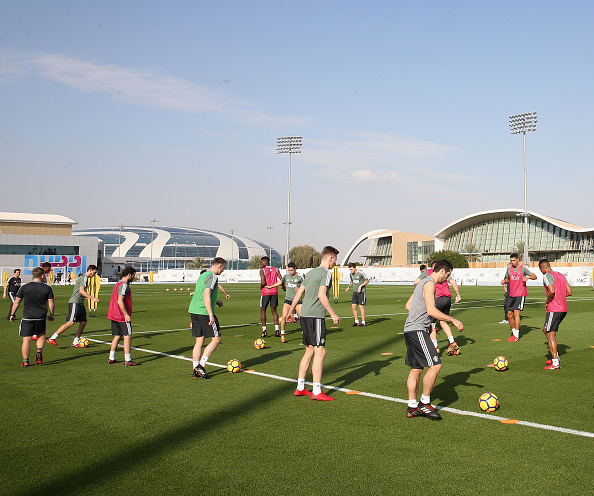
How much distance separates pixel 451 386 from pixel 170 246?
151 m

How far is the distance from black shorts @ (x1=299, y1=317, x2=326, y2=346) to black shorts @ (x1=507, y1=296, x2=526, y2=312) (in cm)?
793

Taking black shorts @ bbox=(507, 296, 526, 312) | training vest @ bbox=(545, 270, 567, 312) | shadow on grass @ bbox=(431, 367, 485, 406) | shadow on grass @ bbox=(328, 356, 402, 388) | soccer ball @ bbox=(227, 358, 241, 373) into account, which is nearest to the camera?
shadow on grass @ bbox=(431, 367, 485, 406)

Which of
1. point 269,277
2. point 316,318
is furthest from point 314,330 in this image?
point 269,277

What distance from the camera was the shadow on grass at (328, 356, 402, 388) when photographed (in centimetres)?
898

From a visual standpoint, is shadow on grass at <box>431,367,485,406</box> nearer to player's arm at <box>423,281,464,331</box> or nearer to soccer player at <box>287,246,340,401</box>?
player's arm at <box>423,281,464,331</box>

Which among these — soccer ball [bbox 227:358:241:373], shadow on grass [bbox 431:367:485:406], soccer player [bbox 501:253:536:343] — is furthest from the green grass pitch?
soccer player [bbox 501:253:536:343]

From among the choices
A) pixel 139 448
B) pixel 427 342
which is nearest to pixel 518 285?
pixel 427 342

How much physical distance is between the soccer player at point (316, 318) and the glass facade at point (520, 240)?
104 metres

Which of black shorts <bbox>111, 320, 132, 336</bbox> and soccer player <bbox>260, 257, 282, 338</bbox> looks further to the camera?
soccer player <bbox>260, 257, 282, 338</bbox>

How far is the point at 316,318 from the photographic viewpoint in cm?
786

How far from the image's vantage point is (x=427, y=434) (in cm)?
604

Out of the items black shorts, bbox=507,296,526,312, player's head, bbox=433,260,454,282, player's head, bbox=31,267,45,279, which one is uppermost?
player's head, bbox=433,260,454,282

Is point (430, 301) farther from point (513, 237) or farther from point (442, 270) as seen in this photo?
point (513, 237)

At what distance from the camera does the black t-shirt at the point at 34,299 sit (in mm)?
10250
